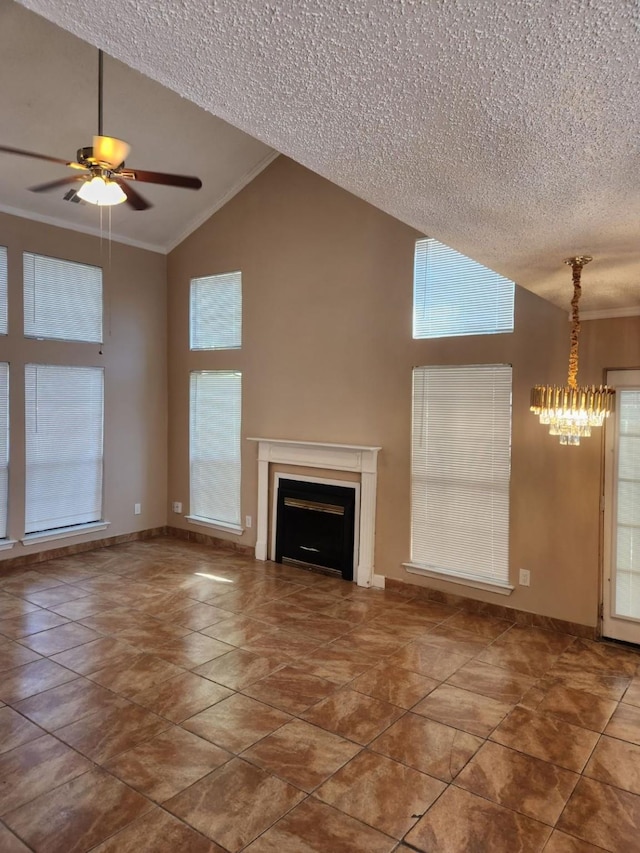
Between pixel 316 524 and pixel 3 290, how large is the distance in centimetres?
372

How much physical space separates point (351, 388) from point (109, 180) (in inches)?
110

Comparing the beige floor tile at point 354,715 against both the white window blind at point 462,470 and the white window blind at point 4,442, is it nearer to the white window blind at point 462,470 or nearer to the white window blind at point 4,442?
the white window blind at point 462,470

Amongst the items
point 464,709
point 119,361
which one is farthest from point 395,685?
point 119,361

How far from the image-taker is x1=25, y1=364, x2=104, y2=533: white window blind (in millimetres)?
5801

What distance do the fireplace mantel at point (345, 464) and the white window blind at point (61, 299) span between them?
7.18 feet

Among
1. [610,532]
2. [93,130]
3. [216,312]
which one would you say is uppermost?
[93,130]

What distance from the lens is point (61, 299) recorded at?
595 centimetres

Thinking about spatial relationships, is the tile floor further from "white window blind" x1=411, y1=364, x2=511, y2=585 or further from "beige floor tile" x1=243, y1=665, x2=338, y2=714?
"white window blind" x1=411, y1=364, x2=511, y2=585

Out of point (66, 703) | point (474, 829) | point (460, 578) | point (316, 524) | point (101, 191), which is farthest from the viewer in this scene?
point (316, 524)

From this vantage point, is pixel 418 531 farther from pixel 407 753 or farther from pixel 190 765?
pixel 190 765

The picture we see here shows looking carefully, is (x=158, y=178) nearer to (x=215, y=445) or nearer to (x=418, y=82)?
(x=418, y=82)

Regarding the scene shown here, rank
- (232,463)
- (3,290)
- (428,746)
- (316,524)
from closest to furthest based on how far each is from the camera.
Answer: (428,746) < (3,290) < (316,524) < (232,463)

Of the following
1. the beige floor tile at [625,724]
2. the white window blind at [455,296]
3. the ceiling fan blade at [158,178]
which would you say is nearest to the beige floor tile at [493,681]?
the beige floor tile at [625,724]

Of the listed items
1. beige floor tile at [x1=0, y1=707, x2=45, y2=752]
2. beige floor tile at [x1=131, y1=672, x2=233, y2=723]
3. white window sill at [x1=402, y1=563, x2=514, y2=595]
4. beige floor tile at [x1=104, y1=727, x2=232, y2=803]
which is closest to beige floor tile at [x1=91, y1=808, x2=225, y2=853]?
beige floor tile at [x1=104, y1=727, x2=232, y2=803]
